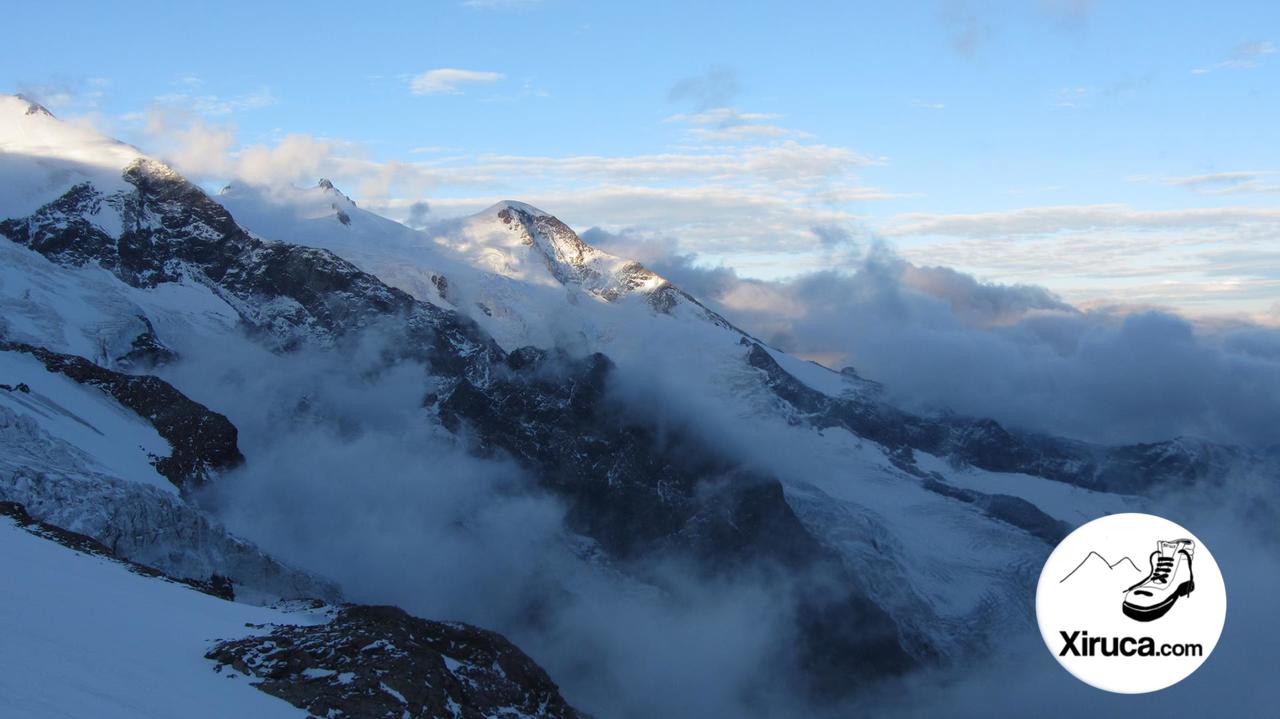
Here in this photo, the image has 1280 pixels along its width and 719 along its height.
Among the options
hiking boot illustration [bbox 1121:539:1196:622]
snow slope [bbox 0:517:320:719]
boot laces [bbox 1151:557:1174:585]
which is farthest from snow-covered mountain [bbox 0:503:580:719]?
boot laces [bbox 1151:557:1174:585]

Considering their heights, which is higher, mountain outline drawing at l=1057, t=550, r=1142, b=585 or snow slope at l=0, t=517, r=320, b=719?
snow slope at l=0, t=517, r=320, b=719

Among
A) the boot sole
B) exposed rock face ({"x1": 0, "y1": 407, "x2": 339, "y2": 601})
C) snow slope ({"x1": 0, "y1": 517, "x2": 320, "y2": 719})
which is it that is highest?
snow slope ({"x1": 0, "y1": 517, "x2": 320, "y2": 719})

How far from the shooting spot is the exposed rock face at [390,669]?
213 ft

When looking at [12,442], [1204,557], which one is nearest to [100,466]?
[12,442]

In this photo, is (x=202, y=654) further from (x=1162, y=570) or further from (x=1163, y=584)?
(x=1163, y=584)

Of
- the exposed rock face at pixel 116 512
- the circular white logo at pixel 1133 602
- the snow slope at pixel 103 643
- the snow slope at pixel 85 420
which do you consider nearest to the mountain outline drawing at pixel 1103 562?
the circular white logo at pixel 1133 602

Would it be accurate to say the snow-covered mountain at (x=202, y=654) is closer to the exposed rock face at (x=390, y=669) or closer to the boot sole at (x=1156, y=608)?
the exposed rock face at (x=390, y=669)

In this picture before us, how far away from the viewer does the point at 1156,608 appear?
→ 89.8 metres

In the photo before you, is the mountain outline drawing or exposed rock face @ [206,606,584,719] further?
the mountain outline drawing

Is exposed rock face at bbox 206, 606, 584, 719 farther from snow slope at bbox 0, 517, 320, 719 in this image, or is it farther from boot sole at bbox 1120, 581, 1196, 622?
boot sole at bbox 1120, 581, 1196, 622

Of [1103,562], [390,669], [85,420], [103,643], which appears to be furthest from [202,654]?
[85,420]

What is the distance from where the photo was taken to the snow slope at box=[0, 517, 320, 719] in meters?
49.2

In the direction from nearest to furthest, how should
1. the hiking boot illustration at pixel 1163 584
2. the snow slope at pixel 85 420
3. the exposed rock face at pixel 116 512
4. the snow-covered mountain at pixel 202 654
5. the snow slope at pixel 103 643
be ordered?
the snow slope at pixel 103 643, the snow-covered mountain at pixel 202 654, the hiking boot illustration at pixel 1163 584, the exposed rock face at pixel 116 512, the snow slope at pixel 85 420

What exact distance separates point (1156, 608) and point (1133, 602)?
11.1 ft
